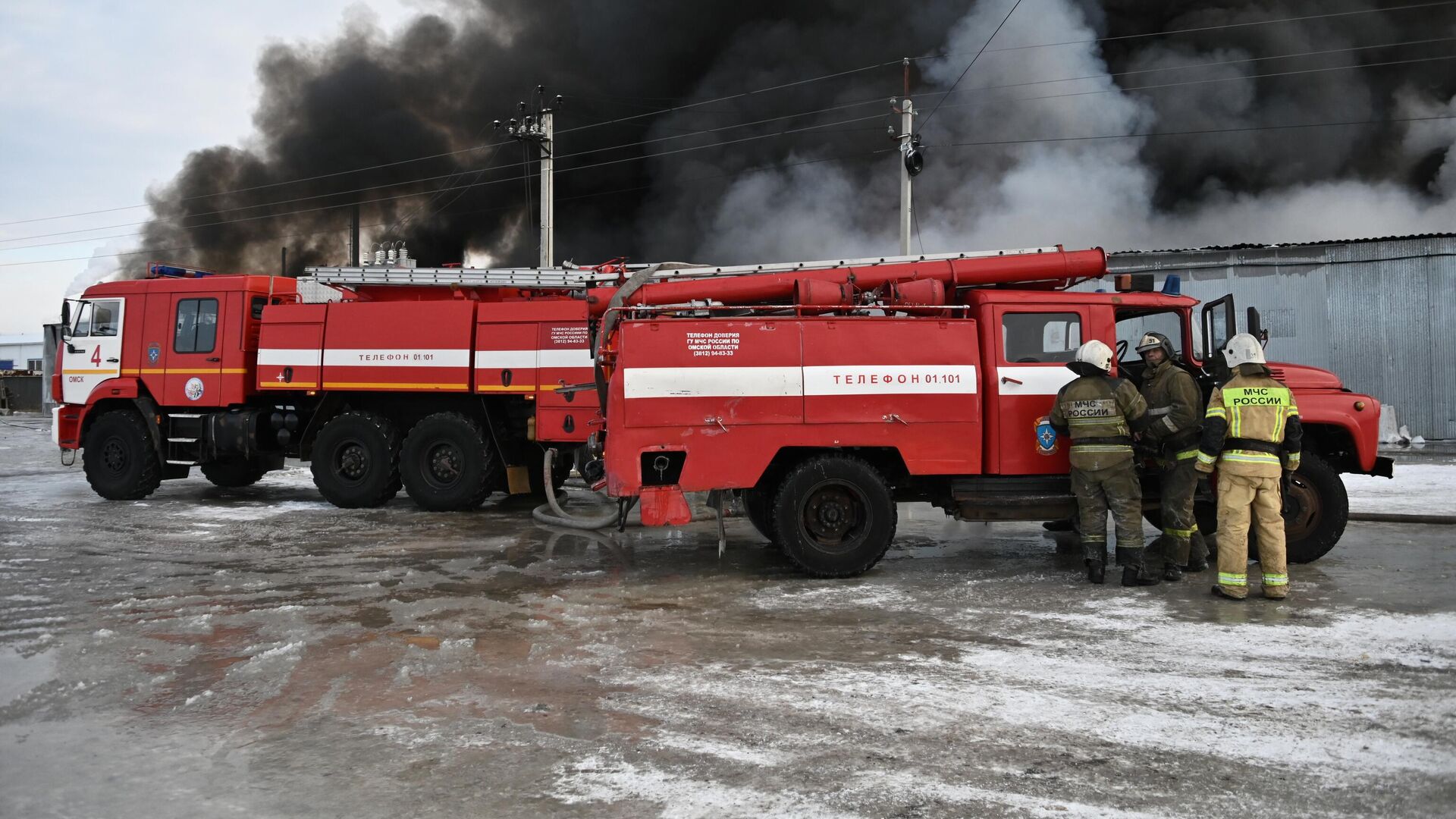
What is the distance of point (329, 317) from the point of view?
1088 cm

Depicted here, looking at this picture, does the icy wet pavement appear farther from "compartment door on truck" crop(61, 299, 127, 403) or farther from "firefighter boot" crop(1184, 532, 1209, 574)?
"compartment door on truck" crop(61, 299, 127, 403)

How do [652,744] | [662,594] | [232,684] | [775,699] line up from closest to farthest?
[652,744] < [775,699] < [232,684] < [662,594]

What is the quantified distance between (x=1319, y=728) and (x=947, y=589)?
2.91 metres

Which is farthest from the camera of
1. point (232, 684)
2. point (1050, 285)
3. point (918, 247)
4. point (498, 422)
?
point (918, 247)

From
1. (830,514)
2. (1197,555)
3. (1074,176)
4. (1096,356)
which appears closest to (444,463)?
(830,514)

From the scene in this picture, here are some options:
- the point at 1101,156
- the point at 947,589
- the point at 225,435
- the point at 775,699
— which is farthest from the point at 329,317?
the point at 1101,156

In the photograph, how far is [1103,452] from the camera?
21.1 feet

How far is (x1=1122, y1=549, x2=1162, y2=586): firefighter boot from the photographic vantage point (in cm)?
657

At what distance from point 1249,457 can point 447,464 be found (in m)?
8.04

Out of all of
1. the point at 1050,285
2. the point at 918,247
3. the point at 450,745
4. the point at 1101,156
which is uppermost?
the point at 1101,156

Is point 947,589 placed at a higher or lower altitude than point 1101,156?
lower

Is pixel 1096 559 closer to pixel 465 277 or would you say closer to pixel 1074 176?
pixel 465 277

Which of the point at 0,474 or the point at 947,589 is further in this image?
the point at 0,474

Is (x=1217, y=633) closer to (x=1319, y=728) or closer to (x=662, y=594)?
(x=1319, y=728)
